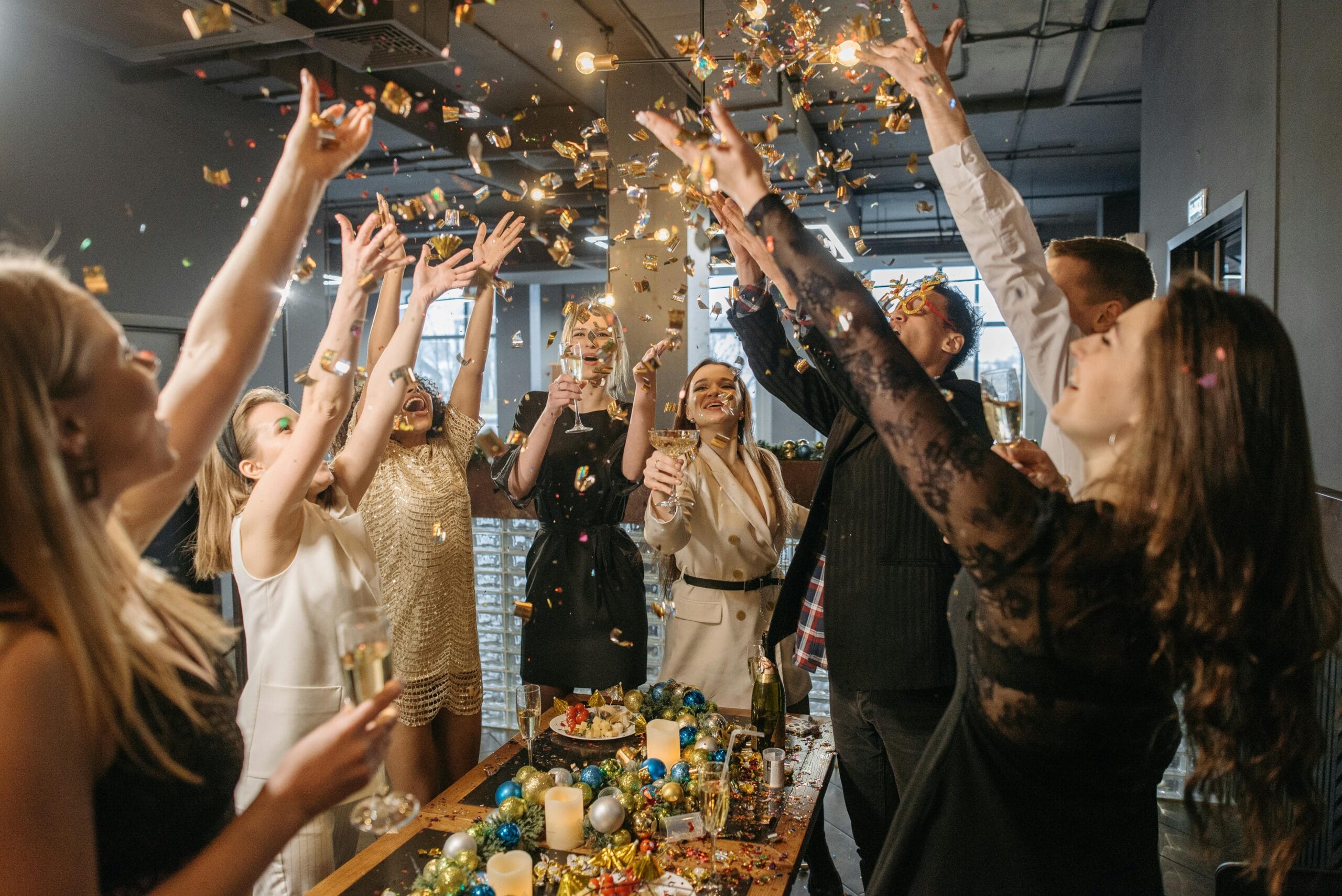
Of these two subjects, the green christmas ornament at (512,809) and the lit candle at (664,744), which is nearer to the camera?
the green christmas ornament at (512,809)

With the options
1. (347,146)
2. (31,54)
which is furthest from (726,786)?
(31,54)

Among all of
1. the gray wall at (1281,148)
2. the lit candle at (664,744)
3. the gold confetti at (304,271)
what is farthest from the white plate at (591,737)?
the gray wall at (1281,148)

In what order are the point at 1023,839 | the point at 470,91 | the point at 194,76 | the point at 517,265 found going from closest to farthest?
the point at 1023,839, the point at 194,76, the point at 470,91, the point at 517,265

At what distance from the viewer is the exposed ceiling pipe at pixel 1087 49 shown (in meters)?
4.57

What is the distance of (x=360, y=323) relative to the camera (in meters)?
1.69

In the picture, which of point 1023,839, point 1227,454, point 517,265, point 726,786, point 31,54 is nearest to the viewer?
point 1227,454

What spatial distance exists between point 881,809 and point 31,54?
4.97m

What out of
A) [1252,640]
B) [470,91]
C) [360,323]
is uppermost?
[470,91]

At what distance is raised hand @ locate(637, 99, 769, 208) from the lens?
1.16 metres

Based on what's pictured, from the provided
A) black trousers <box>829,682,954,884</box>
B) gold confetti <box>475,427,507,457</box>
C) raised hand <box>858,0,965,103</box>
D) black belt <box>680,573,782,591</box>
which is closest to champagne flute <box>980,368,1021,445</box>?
raised hand <box>858,0,965,103</box>

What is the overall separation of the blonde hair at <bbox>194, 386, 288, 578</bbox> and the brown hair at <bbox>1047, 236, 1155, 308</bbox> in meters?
1.81

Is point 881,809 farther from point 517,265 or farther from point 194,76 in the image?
point 517,265

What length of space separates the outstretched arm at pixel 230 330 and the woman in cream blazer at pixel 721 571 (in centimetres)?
153

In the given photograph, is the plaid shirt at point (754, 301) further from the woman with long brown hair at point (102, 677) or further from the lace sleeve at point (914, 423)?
the woman with long brown hair at point (102, 677)
